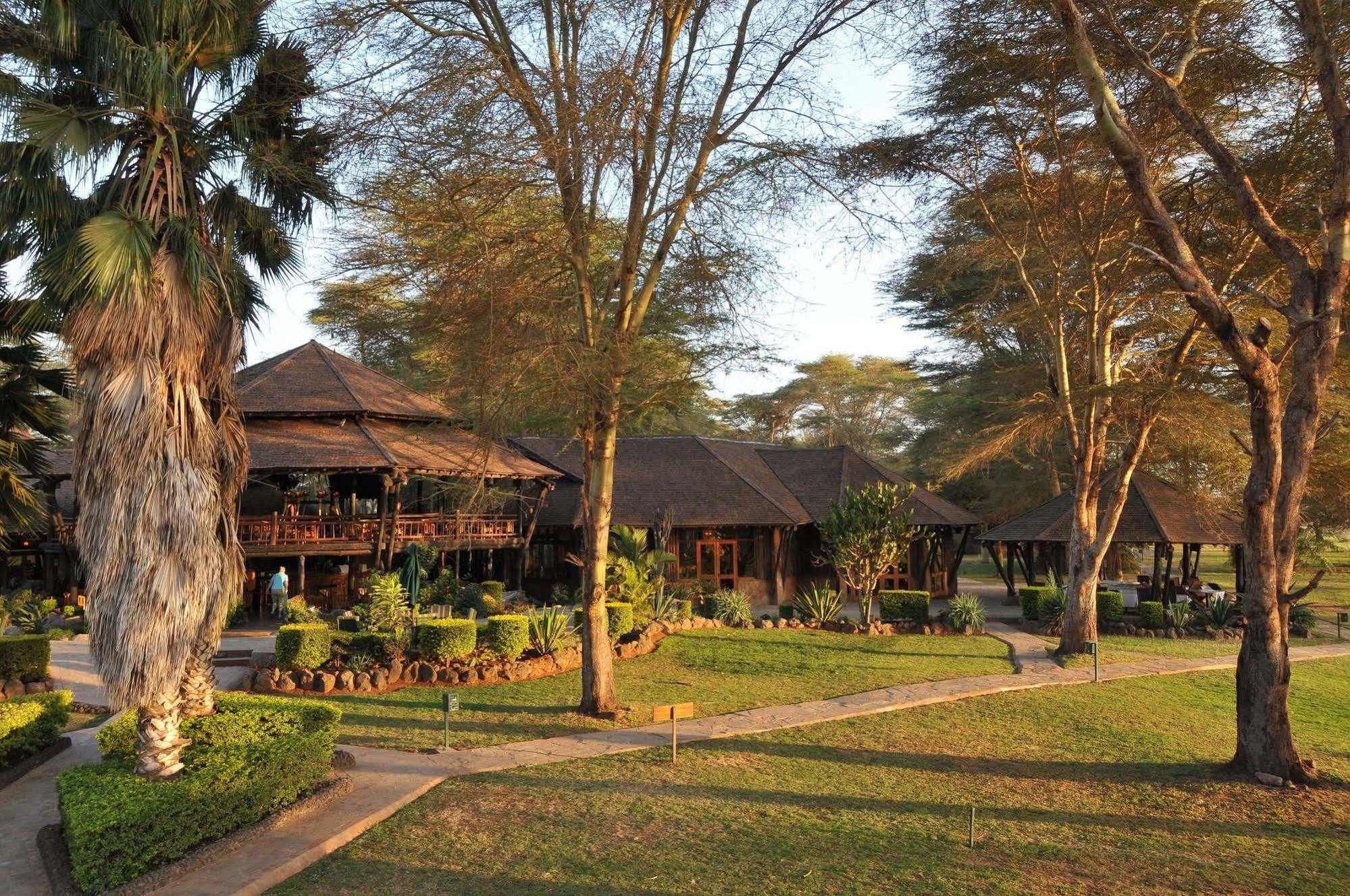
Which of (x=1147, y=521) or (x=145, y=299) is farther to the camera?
(x=1147, y=521)

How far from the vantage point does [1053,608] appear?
22.3 m

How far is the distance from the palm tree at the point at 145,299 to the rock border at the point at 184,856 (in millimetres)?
861

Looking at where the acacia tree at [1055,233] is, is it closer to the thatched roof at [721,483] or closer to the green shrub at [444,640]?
the thatched roof at [721,483]

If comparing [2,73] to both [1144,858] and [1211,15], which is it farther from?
[1211,15]

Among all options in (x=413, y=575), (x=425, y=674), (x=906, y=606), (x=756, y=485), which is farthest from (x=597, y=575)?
(x=756, y=485)

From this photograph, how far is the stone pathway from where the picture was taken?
7301mm

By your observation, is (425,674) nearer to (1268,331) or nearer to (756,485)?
(1268,331)

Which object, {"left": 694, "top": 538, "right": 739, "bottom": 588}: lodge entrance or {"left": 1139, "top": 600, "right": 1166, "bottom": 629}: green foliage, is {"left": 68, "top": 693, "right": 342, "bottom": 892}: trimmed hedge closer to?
{"left": 694, "top": 538, "right": 739, "bottom": 588}: lodge entrance

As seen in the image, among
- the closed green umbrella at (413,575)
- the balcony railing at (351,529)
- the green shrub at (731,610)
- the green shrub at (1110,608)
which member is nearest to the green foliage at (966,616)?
the green shrub at (1110,608)

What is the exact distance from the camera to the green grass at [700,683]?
39.6ft

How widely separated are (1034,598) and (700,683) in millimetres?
11510

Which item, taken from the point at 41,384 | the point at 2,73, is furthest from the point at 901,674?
the point at 2,73

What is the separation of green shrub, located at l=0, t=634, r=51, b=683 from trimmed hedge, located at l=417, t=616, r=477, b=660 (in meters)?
5.24

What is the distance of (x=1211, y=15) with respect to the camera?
11344 mm
